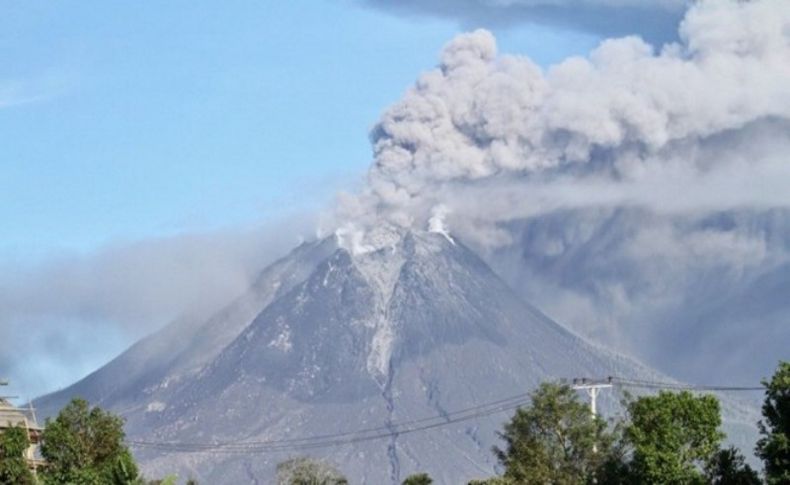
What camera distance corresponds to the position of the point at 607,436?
9369cm

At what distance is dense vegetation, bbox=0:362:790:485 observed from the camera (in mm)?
72688

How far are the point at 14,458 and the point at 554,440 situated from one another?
3123 cm

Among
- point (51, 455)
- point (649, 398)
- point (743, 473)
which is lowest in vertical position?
point (743, 473)

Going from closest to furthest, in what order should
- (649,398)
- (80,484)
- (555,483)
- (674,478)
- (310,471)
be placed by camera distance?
(80,484), (674,478), (649,398), (555,483), (310,471)

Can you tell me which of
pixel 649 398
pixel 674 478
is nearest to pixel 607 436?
pixel 649 398

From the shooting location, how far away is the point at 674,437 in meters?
78.4

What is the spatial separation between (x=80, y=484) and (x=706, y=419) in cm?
2657

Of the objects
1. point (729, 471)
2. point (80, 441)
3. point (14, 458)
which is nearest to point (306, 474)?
point (80, 441)

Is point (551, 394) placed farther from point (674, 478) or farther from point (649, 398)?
point (674, 478)

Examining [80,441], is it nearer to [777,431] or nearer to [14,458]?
[14,458]

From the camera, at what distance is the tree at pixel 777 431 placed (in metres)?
70.3

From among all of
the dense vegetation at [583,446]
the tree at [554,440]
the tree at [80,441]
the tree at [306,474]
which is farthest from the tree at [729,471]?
the tree at [306,474]

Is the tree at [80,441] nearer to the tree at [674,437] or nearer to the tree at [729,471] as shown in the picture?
the tree at [674,437]

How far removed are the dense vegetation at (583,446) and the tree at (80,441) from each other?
4 cm
